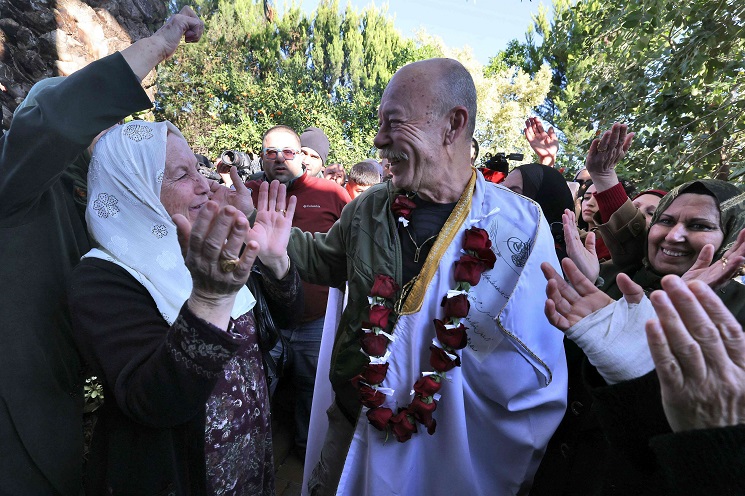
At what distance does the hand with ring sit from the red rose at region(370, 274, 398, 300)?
1.37 ft

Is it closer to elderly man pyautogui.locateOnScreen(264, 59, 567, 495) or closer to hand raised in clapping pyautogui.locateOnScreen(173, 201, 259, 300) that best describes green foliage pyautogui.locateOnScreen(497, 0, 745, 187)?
elderly man pyautogui.locateOnScreen(264, 59, 567, 495)

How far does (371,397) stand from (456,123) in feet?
4.16

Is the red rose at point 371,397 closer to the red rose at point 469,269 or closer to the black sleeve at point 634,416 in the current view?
the red rose at point 469,269

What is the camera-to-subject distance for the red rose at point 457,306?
176 cm

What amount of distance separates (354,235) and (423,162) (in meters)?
0.48

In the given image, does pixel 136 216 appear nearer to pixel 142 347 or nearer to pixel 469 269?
pixel 142 347

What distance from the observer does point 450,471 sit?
177 cm

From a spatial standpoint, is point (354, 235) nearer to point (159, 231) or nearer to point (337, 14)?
point (159, 231)

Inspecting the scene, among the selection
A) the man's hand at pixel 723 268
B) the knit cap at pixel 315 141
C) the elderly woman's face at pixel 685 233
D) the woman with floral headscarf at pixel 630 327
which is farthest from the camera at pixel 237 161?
the man's hand at pixel 723 268

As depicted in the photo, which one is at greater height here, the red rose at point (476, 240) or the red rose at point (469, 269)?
the red rose at point (476, 240)

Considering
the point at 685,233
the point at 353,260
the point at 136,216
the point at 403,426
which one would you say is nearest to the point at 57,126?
the point at 136,216

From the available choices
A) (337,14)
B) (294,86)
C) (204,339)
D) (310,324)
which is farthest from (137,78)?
(337,14)

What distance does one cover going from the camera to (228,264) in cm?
110

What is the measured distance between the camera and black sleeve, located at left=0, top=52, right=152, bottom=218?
1219 mm
